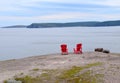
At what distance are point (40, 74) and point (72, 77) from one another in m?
1.91

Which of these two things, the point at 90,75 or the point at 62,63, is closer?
the point at 90,75

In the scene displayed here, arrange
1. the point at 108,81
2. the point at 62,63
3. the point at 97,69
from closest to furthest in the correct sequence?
1. the point at 108,81
2. the point at 97,69
3. the point at 62,63

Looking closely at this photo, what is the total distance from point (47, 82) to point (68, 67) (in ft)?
10.1

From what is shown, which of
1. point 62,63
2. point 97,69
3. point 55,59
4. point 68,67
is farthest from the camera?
point 55,59

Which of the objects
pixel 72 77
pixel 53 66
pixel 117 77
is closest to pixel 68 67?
pixel 53 66

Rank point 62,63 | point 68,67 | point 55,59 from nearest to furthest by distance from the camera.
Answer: point 68,67, point 62,63, point 55,59

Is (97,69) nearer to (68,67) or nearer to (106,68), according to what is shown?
(106,68)

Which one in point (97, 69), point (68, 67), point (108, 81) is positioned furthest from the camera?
point (68, 67)

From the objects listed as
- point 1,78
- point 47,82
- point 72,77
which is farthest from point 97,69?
point 1,78

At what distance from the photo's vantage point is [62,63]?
2022 centimetres

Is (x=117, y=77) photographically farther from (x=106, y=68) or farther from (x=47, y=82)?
(x=47, y=82)

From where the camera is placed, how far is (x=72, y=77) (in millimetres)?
15820

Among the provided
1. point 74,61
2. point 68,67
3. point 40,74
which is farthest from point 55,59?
point 40,74

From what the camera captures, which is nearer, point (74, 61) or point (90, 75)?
point (90, 75)
